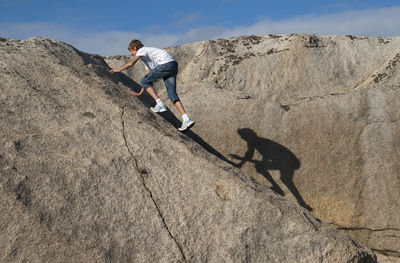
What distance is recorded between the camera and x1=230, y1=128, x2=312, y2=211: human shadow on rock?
10.6m

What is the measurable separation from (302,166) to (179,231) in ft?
18.5

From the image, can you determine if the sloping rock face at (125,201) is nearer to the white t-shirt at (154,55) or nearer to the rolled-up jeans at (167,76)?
the rolled-up jeans at (167,76)

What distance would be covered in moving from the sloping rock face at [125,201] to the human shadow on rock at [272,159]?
142 inches

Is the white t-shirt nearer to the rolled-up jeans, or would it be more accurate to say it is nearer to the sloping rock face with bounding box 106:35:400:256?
the rolled-up jeans

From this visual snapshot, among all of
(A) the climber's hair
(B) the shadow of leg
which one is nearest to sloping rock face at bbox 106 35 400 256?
(B) the shadow of leg

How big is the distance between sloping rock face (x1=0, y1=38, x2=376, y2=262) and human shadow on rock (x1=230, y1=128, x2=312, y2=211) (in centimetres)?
361

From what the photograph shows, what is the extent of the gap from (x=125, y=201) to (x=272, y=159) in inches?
220

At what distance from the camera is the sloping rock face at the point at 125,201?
5.68 meters

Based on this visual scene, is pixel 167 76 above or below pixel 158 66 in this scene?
below

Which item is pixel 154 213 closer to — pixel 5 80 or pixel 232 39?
pixel 5 80

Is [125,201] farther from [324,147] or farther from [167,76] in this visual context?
[324,147]

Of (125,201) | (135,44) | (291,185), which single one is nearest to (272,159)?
(291,185)

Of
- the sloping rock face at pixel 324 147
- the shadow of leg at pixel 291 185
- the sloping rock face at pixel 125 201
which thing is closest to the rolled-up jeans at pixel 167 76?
the sloping rock face at pixel 324 147

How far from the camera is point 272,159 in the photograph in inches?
423
